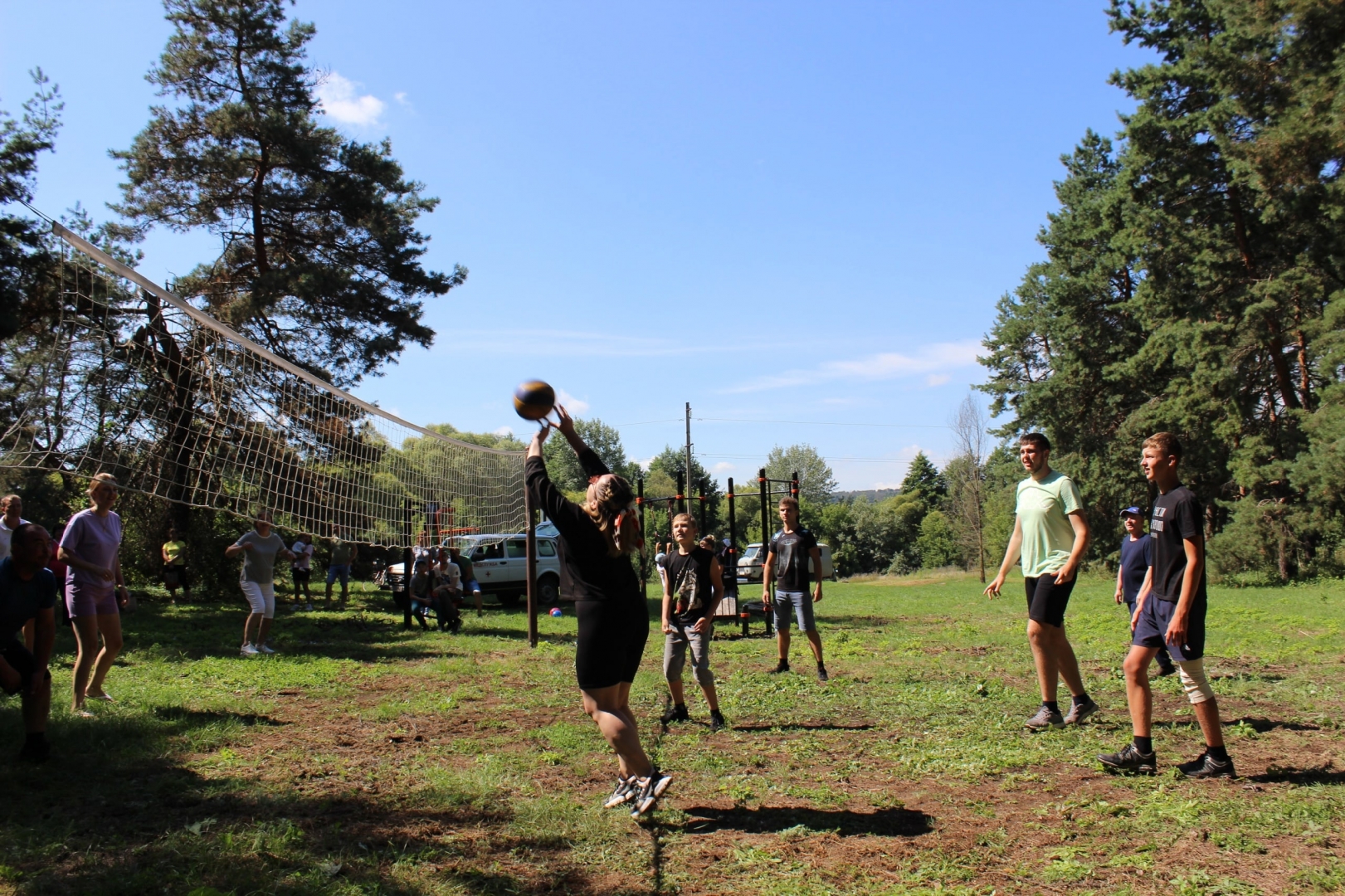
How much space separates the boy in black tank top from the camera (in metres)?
6.29

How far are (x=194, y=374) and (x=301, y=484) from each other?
5.66 feet

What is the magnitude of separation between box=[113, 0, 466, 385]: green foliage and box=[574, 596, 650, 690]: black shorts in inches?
640

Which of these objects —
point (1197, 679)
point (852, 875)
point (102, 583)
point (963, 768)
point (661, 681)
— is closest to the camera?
point (852, 875)

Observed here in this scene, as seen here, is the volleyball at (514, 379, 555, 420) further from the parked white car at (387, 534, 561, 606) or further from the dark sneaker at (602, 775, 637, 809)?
the parked white car at (387, 534, 561, 606)

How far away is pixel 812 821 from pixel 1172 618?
82.3 inches

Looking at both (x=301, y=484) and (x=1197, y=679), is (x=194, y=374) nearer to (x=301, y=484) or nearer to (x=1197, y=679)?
(x=301, y=484)

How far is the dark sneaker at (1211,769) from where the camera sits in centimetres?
466

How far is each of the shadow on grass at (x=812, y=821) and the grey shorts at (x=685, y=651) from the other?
183 centimetres

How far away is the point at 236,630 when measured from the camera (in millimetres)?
12859

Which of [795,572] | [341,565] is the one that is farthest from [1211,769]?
[341,565]

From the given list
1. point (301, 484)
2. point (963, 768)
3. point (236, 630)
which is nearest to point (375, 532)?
point (301, 484)

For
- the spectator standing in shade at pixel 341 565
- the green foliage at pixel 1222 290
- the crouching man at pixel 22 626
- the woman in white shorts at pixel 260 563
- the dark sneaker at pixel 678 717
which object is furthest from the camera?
the green foliage at pixel 1222 290

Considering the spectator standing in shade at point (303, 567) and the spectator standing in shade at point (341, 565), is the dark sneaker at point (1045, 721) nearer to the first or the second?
the spectator standing in shade at point (303, 567)

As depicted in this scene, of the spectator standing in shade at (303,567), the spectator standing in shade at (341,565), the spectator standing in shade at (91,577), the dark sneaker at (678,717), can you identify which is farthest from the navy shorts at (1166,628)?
the spectator standing in shade at (341,565)
